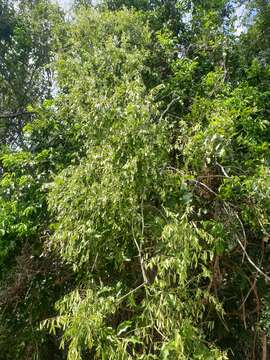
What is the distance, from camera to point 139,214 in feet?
8.45

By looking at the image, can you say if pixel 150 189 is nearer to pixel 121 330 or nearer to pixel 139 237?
pixel 139 237

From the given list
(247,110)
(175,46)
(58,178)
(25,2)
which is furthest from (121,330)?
(25,2)

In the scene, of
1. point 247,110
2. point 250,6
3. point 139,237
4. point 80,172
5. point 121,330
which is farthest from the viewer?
point 250,6

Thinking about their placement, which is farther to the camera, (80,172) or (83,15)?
(83,15)

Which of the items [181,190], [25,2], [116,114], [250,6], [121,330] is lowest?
[121,330]

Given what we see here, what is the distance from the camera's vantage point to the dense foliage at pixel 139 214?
91.7 inches

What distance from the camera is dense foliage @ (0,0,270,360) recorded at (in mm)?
2330

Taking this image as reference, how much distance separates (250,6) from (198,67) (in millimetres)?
1428

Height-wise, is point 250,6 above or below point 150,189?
above

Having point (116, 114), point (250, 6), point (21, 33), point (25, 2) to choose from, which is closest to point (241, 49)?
point (250, 6)

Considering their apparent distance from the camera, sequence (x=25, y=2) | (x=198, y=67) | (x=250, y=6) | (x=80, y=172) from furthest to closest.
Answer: (x=25, y=2)
(x=250, y=6)
(x=198, y=67)
(x=80, y=172)

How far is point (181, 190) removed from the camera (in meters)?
2.75

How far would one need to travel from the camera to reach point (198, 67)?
15.0 ft

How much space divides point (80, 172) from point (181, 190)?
64cm
